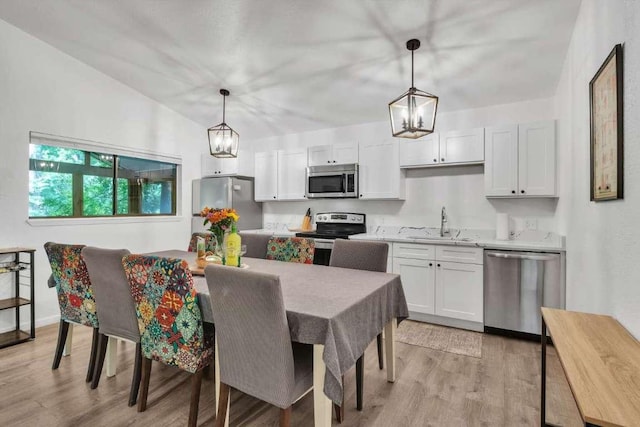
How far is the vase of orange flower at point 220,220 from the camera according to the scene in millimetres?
2254

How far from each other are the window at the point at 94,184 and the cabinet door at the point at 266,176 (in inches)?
48.2

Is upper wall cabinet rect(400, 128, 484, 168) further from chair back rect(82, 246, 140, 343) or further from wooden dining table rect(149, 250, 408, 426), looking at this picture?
chair back rect(82, 246, 140, 343)

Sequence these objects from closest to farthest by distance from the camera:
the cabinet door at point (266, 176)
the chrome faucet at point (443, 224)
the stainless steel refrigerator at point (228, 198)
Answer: the chrome faucet at point (443, 224) → the stainless steel refrigerator at point (228, 198) → the cabinet door at point (266, 176)

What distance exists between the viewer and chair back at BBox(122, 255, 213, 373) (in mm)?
1714

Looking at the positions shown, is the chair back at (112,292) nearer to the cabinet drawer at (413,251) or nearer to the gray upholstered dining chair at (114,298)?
the gray upholstered dining chair at (114,298)

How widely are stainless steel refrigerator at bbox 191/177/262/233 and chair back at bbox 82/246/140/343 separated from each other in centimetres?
267

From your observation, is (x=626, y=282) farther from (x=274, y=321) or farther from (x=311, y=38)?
(x=311, y=38)

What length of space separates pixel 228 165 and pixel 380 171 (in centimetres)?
236

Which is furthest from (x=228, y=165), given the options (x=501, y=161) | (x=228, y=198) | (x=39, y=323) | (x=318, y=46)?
(x=501, y=161)

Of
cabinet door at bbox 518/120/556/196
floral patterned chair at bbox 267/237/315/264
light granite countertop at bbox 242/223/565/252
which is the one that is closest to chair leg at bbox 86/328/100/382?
floral patterned chair at bbox 267/237/315/264

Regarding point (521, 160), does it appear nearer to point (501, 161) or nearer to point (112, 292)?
point (501, 161)

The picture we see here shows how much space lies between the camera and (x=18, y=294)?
3326 mm

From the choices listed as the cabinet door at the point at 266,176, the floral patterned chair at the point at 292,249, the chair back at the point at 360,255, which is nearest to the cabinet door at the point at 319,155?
the cabinet door at the point at 266,176

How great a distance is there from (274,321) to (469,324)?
261cm
